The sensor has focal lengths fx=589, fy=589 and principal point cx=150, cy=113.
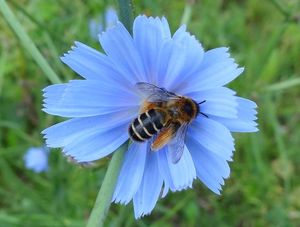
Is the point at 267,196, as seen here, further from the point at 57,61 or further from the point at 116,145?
the point at 116,145

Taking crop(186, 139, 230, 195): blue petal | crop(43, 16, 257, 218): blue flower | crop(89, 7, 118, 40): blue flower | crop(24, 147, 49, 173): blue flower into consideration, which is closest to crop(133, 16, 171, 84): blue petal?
crop(43, 16, 257, 218): blue flower

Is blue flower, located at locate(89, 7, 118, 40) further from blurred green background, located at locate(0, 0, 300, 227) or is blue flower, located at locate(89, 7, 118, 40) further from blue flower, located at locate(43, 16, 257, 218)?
blue flower, located at locate(43, 16, 257, 218)

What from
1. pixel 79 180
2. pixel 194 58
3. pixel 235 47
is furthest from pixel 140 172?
pixel 235 47

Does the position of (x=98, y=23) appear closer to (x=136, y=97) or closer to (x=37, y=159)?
(x=37, y=159)

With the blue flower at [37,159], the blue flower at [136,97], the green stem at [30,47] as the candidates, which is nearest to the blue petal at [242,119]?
the blue flower at [136,97]

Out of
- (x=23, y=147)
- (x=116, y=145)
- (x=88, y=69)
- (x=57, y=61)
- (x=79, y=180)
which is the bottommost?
(x=116, y=145)

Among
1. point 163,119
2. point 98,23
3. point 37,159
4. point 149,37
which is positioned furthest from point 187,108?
point 37,159

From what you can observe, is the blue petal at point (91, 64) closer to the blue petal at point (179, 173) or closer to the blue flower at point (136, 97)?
the blue flower at point (136, 97)
